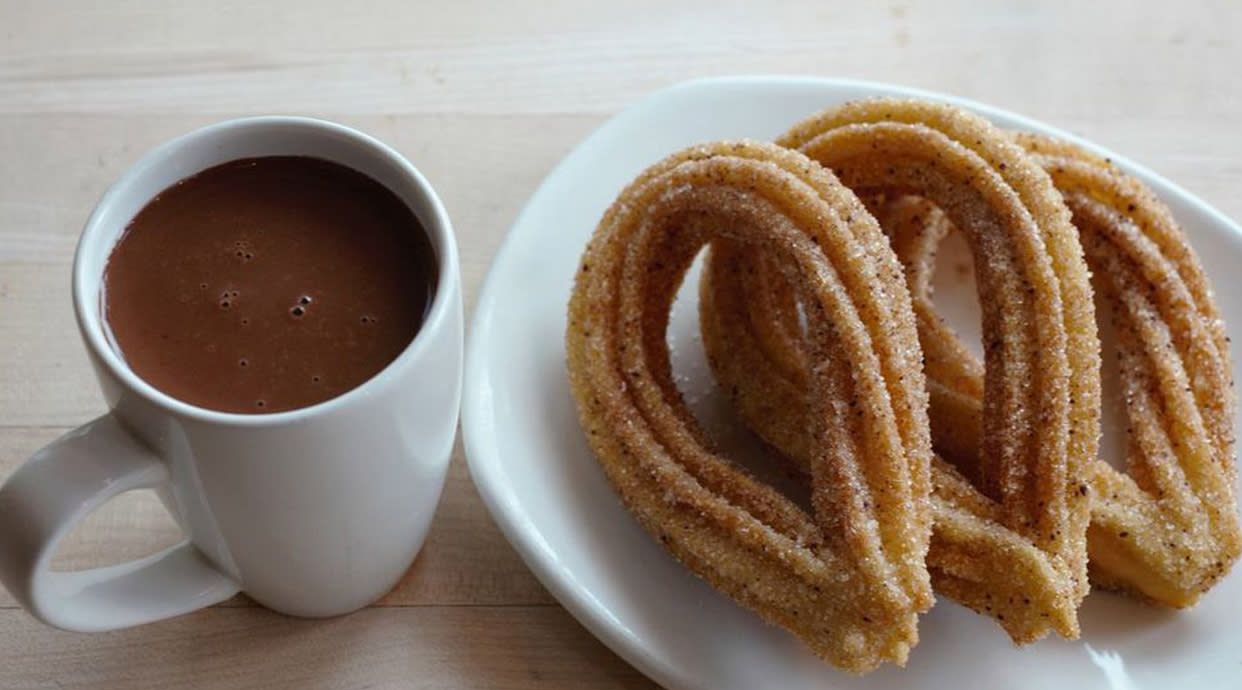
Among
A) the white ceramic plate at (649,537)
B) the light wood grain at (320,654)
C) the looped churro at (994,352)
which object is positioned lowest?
the light wood grain at (320,654)

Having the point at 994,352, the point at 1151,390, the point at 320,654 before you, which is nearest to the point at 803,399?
the point at 994,352

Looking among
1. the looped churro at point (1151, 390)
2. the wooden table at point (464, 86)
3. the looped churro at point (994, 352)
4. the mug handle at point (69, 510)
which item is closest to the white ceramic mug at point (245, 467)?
the mug handle at point (69, 510)

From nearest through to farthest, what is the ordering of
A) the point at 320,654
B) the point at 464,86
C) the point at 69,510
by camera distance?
the point at 69,510, the point at 320,654, the point at 464,86

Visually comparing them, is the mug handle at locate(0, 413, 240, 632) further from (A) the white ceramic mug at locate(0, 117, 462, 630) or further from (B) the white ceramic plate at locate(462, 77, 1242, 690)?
(B) the white ceramic plate at locate(462, 77, 1242, 690)

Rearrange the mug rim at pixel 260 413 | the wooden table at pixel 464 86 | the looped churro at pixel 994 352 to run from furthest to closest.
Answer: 1. the wooden table at pixel 464 86
2. the looped churro at pixel 994 352
3. the mug rim at pixel 260 413

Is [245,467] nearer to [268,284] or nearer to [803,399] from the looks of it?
[268,284]

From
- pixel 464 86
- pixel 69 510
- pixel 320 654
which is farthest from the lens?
pixel 464 86

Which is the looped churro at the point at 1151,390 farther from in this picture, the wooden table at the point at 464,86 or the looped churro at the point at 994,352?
the wooden table at the point at 464,86
